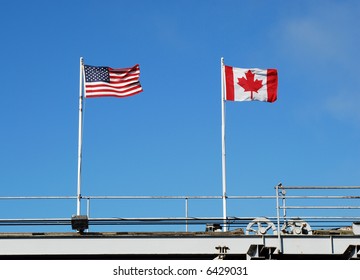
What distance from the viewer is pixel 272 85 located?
26.7 meters

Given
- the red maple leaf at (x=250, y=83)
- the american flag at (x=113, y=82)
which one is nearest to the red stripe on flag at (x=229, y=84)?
the red maple leaf at (x=250, y=83)

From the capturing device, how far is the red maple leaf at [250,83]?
87.1 feet

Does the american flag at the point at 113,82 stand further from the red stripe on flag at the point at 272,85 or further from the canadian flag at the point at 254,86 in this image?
the red stripe on flag at the point at 272,85

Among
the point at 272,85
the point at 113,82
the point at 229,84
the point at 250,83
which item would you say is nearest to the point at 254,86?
the point at 250,83

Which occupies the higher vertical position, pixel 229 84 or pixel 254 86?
pixel 229 84

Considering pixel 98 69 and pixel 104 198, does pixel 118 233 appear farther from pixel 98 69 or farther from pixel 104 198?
pixel 98 69

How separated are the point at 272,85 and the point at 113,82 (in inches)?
220

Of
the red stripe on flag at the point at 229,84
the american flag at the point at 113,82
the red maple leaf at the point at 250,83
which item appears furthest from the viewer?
the red stripe on flag at the point at 229,84

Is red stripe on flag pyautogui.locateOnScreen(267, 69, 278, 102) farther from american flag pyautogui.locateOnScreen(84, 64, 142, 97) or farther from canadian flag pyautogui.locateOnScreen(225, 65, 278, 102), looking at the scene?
american flag pyautogui.locateOnScreen(84, 64, 142, 97)

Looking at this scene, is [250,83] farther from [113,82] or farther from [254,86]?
[113,82]

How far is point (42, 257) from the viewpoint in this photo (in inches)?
741

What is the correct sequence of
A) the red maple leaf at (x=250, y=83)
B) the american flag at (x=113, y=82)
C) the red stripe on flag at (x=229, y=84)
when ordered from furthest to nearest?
1. the red stripe on flag at (x=229, y=84)
2. the red maple leaf at (x=250, y=83)
3. the american flag at (x=113, y=82)
